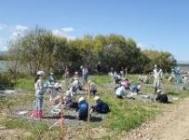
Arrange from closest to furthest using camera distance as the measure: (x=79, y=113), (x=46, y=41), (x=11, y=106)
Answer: (x=79, y=113) → (x=11, y=106) → (x=46, y=41)

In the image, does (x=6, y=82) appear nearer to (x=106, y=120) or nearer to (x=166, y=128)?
(x=106, y=120)

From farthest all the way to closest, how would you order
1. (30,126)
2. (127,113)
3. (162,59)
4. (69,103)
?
(162,59)
(127,113)
(69,103)
(30,126)

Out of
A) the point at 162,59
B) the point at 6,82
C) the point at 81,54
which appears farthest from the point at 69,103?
the point at 162,59

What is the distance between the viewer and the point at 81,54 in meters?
70.2

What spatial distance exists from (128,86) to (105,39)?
122ft

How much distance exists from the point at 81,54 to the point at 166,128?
159ft

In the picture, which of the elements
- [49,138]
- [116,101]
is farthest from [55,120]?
[116,101]

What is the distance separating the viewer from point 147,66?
77.0 metres

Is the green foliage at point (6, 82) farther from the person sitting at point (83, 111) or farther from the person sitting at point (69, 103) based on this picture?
the person sitting at point (83, 111)

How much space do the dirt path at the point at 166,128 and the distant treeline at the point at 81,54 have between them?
28.8 metres

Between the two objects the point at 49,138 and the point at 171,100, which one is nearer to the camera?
the point at 49,138

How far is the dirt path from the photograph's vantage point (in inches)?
790

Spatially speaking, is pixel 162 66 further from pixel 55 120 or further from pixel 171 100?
pixel 55 120

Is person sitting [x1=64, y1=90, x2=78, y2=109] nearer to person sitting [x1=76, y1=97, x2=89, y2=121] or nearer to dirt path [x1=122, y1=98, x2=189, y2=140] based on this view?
person sitting [x1=76, y1=97, x2=89, y2=121]
